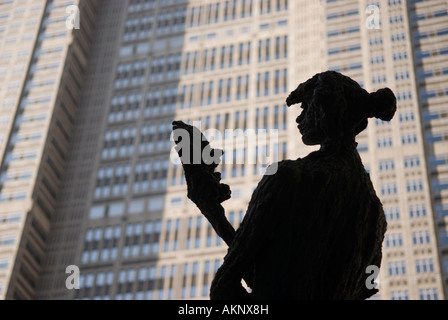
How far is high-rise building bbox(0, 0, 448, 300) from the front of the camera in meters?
72.5

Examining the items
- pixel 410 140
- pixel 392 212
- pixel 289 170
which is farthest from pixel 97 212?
pixel 289 170

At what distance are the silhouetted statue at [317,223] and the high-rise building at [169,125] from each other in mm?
62092

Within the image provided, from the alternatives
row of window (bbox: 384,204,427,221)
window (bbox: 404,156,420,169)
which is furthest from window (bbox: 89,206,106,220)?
window (bbox: 404,156,420,169)

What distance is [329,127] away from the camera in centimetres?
462

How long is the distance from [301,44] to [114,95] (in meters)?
20.0

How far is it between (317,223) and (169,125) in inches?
3239

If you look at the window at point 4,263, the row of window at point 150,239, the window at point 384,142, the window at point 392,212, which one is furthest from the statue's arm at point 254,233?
the window at point 4,263

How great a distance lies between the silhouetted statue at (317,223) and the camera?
13.7ft

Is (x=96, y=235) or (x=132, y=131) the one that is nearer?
(x=96, y=235)

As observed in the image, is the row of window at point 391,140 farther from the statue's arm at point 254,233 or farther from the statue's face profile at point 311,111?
the statue's arm at point 254,233

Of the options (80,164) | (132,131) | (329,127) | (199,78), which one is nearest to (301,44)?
(199,78)

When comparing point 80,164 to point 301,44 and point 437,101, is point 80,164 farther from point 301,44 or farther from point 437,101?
point 437,101

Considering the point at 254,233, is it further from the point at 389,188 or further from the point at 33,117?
the point at 33,117

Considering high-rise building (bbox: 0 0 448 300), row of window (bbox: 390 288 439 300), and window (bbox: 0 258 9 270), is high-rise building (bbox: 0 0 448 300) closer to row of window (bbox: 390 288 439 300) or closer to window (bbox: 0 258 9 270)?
row of window (bbox: 390 288 439 300)
